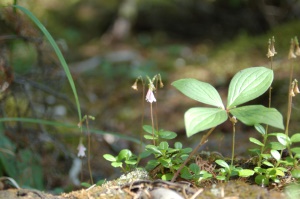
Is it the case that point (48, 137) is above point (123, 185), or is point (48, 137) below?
below

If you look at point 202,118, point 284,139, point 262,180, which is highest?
point 202,118

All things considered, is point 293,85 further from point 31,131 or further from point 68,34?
point 68,34

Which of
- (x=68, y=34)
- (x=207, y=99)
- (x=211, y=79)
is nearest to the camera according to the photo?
(x=207, y=99)

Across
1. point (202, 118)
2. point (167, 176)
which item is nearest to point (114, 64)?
point (167, 176)

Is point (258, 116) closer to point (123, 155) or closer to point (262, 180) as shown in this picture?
point (262, 180)

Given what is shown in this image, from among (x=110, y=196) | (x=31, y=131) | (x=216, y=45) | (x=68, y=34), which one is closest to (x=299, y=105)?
(x=31, y=131)
